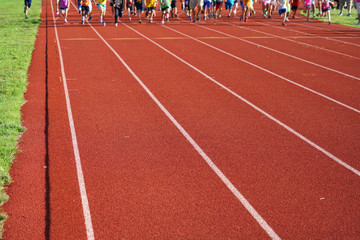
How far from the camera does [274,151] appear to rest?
6492mm

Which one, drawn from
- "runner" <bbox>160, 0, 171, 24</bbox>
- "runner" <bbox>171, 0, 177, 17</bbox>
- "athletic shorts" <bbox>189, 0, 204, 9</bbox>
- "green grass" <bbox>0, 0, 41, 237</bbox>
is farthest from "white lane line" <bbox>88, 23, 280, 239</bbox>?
"runner" <bbox>171, 0, 177, 17</bbox>

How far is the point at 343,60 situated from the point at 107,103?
7791mm

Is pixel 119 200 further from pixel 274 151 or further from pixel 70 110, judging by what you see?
pixel 70 110

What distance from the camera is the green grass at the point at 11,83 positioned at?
598 cm

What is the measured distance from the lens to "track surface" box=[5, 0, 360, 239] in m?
4.62

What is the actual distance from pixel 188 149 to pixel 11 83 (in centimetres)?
484

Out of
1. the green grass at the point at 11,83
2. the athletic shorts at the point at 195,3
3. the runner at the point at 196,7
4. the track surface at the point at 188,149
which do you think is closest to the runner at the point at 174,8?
the runner at the point at 196,7

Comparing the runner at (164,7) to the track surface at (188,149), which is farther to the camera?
the runner at (164,7)

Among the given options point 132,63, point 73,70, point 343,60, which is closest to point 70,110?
point 73,70

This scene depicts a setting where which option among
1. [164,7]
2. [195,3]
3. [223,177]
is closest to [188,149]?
[223,177]

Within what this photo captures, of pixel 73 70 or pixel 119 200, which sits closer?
pixel 119 200

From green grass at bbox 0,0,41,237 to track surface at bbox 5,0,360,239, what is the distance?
6.2 inches

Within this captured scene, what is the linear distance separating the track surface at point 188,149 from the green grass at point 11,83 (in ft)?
0.52

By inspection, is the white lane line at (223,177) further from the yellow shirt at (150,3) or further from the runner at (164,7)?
the runner at (164,7)
